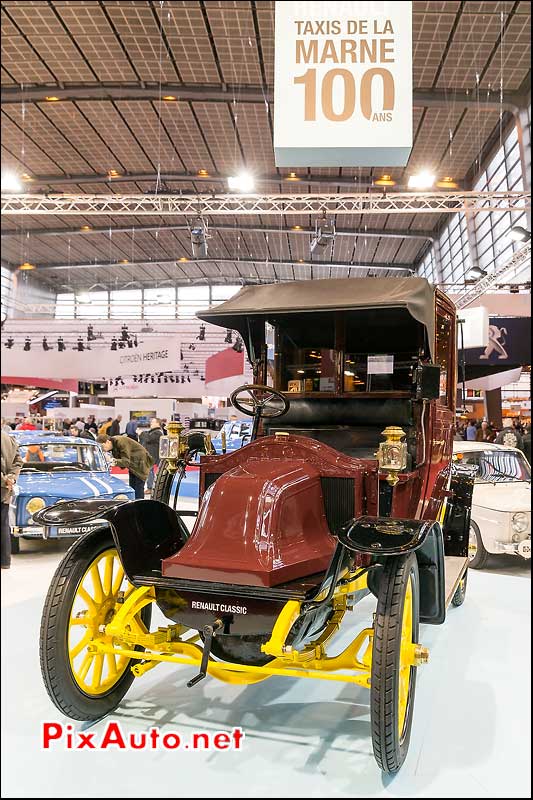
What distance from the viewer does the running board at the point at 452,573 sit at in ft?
11.0

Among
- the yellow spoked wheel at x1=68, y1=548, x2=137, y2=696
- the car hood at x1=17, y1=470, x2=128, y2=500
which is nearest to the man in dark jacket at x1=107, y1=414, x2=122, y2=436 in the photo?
the car hood at x1=17, y1=470, x2=128, y2=500

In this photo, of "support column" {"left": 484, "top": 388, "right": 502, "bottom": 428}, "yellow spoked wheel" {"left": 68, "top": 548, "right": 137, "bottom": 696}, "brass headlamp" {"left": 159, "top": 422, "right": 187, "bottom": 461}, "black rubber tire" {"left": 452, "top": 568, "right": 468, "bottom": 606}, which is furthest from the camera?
"support column" {"left": 484, "top": 388, "right": 502, "bottom": 428}

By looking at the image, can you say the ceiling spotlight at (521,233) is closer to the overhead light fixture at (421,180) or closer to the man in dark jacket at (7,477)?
the overhead light fixture at (421,180)

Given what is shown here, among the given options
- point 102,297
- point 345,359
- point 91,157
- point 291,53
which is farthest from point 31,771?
point 102,297

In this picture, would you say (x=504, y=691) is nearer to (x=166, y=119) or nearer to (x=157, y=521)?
(x=157, y=521)

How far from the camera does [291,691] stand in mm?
3111

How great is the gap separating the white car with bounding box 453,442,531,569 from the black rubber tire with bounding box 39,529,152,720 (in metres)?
3.45

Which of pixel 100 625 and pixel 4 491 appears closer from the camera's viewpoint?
pixel 100 625

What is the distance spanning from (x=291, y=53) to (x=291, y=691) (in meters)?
3.68

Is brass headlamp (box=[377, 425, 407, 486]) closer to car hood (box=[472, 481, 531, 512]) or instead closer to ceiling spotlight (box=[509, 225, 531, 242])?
car hood (box=[472, 481, 531, 512])

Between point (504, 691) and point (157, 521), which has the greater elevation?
point (157, 521)

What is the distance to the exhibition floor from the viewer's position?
7.50 ft

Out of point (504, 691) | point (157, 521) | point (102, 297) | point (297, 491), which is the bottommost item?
point (504, 691)
